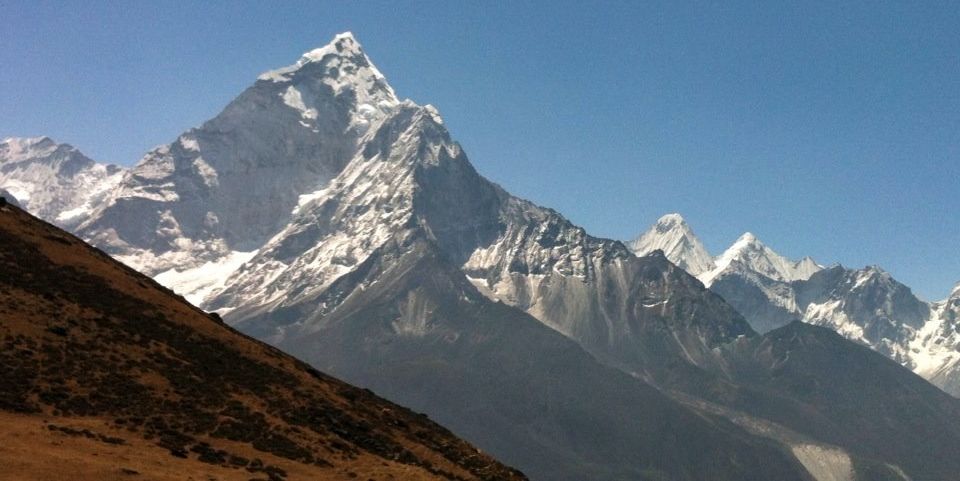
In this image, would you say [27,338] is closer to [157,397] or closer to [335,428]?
[157,397]

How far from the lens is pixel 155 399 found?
9862 cm

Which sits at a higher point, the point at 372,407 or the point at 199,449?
the point at 372,407

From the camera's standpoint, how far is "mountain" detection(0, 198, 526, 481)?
84500 mm

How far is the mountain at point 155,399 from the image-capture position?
84500mm

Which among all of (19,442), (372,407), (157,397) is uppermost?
(372,407)

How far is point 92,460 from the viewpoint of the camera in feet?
254

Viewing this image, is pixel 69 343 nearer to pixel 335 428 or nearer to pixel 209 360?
pixel 209 360

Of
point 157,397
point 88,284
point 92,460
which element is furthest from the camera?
point 88,284

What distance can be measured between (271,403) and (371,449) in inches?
446

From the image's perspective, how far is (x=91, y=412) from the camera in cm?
9212

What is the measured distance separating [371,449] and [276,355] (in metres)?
28.3

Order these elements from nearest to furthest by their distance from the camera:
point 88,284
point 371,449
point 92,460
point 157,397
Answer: point 92,460 < point 157,397 < point 371,449 < point 88,284

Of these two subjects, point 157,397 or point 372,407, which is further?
point 372,407

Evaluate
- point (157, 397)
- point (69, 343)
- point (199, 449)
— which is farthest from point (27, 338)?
point (199, 449)
